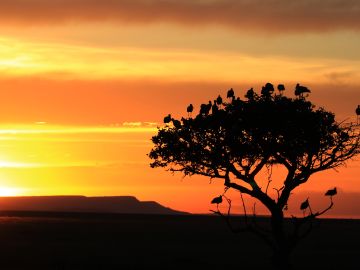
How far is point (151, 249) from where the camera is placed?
6562 cm

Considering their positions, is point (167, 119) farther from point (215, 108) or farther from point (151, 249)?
point (151, 249)

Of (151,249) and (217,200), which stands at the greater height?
(217,200)

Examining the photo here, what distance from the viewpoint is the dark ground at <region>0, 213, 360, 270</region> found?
2116 inches

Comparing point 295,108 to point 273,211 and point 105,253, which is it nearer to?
point 273,211

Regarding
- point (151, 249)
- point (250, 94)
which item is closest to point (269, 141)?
point (250, 94)

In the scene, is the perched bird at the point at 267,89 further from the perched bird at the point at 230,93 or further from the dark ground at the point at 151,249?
the dark ground at the point at 151,249

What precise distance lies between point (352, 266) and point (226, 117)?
46.1 ft

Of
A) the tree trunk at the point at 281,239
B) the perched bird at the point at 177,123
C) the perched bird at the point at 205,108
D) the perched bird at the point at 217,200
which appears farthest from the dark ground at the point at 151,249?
the perched bird at the point at 205,108

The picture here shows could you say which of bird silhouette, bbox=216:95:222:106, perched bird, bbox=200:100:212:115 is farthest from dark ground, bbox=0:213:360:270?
bird silhouette, bbox=216:95:222:106

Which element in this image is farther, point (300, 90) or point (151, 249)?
point (151, 249)

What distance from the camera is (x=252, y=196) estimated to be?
48.2 metres

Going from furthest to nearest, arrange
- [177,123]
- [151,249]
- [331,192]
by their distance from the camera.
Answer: [151,249] < [177,123] < [331,192]

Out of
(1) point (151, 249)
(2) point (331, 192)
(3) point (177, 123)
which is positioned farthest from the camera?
(1) point (151, 249)

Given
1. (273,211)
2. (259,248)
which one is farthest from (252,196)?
(259,248)
